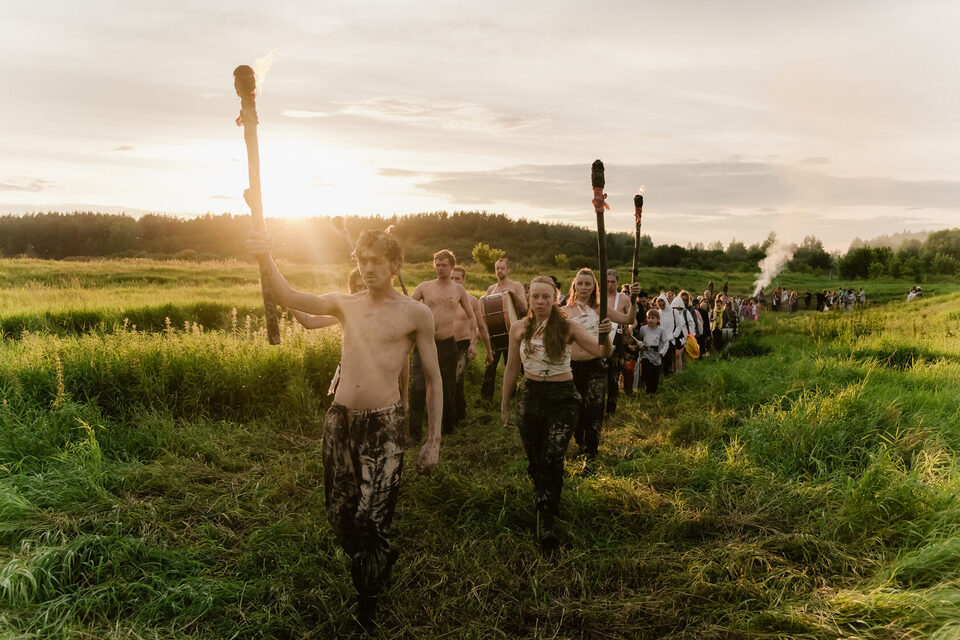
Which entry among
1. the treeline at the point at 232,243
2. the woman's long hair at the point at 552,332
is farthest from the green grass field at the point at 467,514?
the treeline at the point at 232,243

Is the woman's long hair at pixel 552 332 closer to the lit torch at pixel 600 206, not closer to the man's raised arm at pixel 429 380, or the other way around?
the lit torch at pixel 600 206

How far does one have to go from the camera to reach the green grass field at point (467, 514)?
11.0ft

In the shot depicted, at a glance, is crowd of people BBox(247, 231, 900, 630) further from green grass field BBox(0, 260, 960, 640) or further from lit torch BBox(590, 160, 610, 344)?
green grass field BBox(0, 260, 960, 640)

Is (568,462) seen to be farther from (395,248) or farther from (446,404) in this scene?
(395,248)

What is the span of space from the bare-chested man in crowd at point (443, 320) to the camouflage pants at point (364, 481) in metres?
3.24

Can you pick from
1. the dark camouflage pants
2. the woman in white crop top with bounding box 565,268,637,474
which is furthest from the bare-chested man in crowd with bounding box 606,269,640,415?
the dark camouflage pants

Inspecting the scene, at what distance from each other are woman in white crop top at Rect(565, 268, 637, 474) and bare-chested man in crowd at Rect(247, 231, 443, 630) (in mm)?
2479

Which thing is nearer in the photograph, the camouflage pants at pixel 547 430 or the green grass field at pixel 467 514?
the green grass field at pixel 467 514

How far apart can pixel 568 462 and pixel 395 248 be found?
11.2 ft

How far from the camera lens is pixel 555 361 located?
4.30m

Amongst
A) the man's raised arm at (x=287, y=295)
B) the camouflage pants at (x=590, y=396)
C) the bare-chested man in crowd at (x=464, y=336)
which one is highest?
the man's raised arm at (x=287, y=295)

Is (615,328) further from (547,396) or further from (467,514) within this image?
(467,514)

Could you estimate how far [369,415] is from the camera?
3.24 metres

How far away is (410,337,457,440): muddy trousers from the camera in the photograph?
6.64 m
